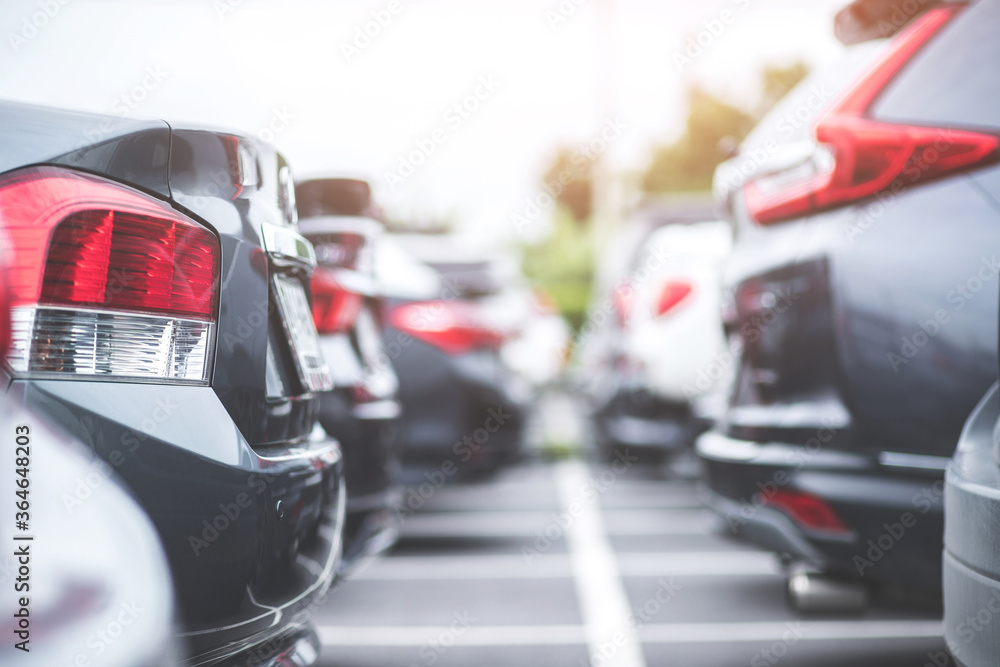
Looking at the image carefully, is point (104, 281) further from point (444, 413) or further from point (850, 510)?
point (444, 413)

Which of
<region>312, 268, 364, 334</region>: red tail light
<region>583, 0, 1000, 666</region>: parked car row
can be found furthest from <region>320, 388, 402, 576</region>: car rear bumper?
<region>583, 0, 1000, 666</region>: parked car row

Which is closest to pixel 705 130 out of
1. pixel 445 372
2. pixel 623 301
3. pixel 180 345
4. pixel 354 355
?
pixel 623 301

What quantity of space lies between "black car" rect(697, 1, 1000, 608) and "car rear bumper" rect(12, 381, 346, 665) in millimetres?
1495

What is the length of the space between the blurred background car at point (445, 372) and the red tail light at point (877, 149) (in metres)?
2.49

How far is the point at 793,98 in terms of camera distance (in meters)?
2.99

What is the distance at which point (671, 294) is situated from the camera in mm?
5781

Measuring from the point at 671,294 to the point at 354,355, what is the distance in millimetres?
2975

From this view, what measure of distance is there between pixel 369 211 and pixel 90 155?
206 cm

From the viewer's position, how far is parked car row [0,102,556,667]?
4.56ft

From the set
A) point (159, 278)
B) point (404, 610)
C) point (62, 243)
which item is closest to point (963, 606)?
point (159, 278)

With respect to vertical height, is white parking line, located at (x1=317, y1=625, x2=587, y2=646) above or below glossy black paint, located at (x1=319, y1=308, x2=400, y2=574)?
below

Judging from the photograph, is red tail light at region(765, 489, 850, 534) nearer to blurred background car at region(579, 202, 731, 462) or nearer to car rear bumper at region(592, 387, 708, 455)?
blurred background car at region(579, 202, 731, 462)

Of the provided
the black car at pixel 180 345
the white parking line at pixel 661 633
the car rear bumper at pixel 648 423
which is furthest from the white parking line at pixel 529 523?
the black car at pixel 180 345

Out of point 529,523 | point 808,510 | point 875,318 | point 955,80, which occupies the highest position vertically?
point 955,80
